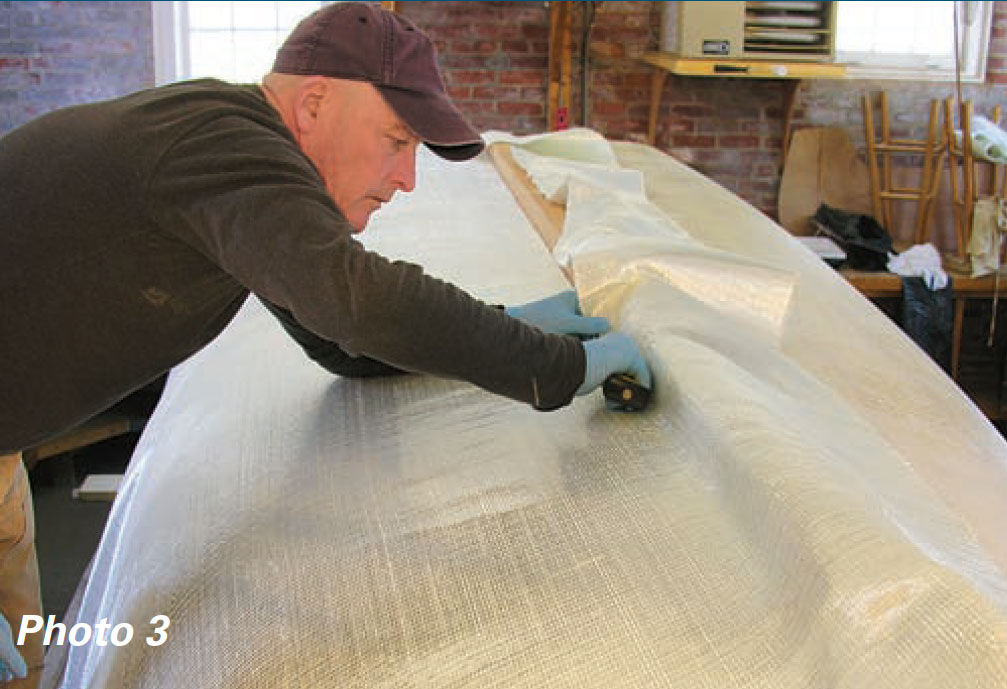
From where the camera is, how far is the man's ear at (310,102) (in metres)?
1.12

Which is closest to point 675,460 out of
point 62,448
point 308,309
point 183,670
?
point 308,309

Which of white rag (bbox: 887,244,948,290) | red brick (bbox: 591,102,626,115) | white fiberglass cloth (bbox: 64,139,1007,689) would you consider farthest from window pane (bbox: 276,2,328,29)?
white fiberglass cloth (bbox: 64,139,1007,689)

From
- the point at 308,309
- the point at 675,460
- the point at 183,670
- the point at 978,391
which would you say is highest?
the point at 308,309

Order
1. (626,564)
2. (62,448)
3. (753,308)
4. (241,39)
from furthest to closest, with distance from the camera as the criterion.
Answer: (241,39) → (62,448) → (753,308) → (626,564)

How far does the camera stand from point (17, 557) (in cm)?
132

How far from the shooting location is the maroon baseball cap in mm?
1108

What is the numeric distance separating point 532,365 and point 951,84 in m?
4.16

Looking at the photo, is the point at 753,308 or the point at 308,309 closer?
the point at 308,309

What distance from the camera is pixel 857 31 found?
184 inches

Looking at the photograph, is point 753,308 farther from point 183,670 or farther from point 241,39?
point 241,39

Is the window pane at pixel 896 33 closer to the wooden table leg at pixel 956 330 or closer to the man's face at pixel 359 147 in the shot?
the wooden table leg at pixel 956 330

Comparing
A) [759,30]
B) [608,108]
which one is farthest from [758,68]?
[608,108]

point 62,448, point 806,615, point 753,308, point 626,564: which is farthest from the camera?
point 62,448

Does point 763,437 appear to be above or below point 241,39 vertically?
below
